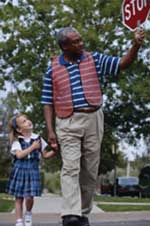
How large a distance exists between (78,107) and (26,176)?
1.91 meters

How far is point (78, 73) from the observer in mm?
6594

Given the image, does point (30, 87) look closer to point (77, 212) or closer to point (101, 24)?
point (101, 24)

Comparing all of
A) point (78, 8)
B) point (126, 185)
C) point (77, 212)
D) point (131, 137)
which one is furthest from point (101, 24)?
point (77, 212)

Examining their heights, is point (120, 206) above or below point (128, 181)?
below

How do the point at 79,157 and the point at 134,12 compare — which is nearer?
the point at 79,157

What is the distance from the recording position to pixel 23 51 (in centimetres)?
3203

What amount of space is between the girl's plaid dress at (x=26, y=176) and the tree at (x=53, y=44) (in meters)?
22.4

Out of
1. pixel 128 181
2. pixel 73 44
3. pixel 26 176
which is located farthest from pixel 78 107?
pixel 128 181

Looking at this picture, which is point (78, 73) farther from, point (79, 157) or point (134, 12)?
point (134, 12)

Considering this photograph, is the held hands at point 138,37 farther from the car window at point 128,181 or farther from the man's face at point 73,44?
the car window at point 128,181

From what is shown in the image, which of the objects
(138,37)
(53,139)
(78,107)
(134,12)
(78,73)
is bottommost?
(53,139)

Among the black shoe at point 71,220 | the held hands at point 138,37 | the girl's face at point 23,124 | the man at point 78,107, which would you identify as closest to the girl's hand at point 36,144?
the girl's face at point 23,124

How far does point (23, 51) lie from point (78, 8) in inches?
133

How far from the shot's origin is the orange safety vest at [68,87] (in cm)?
656
